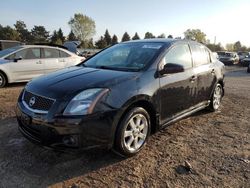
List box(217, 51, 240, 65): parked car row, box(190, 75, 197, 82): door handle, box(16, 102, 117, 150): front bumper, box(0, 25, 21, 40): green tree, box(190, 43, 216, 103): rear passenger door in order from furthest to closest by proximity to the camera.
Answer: box(0, 25, 21, 40): green tree, box(217, 51, 240, 65): parked car row, box(190, 43, 216, 103): rear passenger door, box(190, 75, 197, 82): door handle, box(16, 102, 117, 150): front bumper

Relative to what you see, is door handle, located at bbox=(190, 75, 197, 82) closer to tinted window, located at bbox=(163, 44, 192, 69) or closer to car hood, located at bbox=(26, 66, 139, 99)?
tinted window, located at bbox=(163, 44, 192, 69)

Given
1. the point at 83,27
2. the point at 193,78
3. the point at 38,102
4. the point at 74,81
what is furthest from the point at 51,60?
the point at 83,27

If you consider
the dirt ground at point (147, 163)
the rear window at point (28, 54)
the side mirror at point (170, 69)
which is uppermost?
the rear window at point (28, 54)

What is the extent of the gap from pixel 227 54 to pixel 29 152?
29.6 meters

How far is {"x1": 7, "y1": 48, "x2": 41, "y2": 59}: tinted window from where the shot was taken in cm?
936

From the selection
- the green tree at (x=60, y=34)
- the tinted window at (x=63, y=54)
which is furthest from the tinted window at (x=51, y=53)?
the green tree at (x=60, y=34)

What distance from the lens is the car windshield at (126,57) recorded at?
168 inches

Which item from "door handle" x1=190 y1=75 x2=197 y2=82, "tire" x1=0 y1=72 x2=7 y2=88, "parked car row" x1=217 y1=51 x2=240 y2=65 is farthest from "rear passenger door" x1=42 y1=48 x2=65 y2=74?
"parked car row" x1=217 y1=51 x2=240 y2=65

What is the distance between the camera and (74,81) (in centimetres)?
369

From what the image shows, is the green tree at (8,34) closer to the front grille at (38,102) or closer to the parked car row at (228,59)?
the parked car row at (228,59)

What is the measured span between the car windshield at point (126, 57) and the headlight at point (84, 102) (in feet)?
3.03

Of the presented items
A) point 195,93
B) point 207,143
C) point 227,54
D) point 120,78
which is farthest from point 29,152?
point 227,54

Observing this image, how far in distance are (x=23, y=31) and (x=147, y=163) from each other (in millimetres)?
Answer: 92343

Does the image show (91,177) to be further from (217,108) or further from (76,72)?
(217,108)
